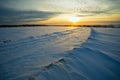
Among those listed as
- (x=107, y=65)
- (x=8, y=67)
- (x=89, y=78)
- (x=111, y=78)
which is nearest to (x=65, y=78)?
(x=89, y=78)

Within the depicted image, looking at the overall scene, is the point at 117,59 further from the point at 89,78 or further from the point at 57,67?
the point at 57,67

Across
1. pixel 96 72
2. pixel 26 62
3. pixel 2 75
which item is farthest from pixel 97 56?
pixel 2 75

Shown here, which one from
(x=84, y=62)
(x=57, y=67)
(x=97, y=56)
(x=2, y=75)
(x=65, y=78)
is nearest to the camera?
(x=65, y=78)

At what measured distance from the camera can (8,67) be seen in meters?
5.23

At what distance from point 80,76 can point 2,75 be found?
2.71 metres

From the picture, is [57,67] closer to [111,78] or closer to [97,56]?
[111,78]

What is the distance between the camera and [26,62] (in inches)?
227

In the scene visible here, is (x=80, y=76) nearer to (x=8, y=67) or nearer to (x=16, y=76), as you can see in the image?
(x=16, y=76)

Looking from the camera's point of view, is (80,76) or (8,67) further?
(8,67)

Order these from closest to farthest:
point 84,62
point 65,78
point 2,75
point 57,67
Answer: point 65,78 → point 2,75 → point 57,67 → point 84,62

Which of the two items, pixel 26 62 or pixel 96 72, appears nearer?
pixel 96 72

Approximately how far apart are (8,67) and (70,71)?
2.57 metres

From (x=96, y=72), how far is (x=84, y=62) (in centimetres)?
99

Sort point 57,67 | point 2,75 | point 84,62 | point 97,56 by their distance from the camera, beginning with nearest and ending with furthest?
point 2,75 < point 57,67 < point 84,62 < point 97,56
